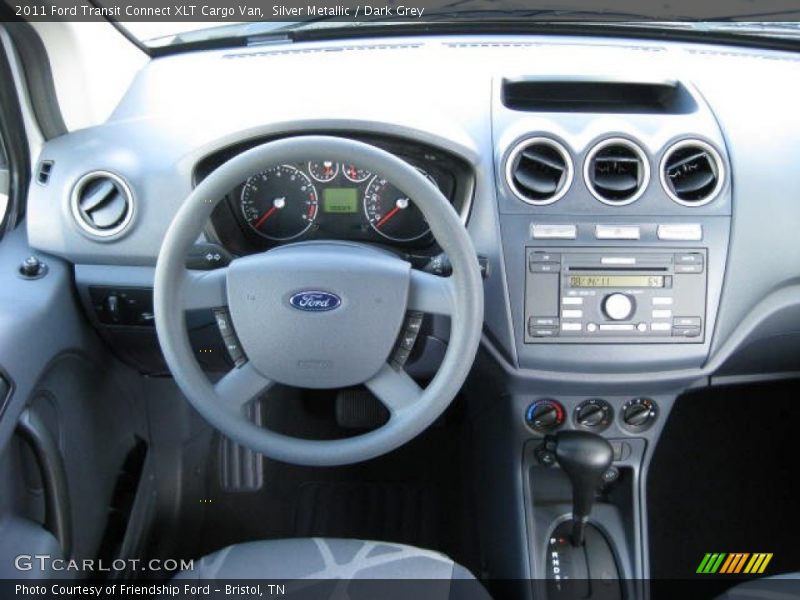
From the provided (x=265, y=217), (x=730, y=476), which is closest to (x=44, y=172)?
(x=265, y=217)

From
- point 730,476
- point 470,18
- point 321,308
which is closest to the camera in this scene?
point 321,308

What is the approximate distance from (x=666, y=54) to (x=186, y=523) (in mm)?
1673

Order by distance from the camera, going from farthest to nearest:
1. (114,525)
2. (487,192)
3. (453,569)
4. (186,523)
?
(186,523) → (114,525) → (487,192) → (453,569)

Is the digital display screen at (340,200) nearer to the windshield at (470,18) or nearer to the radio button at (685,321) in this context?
the windshield at (470,18)

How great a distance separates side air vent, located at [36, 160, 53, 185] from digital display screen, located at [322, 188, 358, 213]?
0.57m

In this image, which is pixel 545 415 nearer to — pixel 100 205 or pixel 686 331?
pixel 686 331

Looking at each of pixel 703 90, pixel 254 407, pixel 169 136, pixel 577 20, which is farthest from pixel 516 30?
pixel 254 407

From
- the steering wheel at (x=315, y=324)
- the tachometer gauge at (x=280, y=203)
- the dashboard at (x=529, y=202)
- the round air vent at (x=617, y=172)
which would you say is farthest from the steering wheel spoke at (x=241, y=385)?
the round air vent at (x=617, y=172)

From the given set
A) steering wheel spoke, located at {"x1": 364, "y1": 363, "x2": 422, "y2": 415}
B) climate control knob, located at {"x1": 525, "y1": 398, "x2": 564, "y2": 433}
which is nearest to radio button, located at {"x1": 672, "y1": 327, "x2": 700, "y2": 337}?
climate control knob, located at {"x1": 525, "y1": 398, "x2": 564, "y2": 433}

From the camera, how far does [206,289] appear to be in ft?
4.63

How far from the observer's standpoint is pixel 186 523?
2182 mm

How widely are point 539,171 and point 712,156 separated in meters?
0.34

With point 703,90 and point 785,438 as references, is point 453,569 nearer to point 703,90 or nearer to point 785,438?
point 703,90

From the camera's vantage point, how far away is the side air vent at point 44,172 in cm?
171
